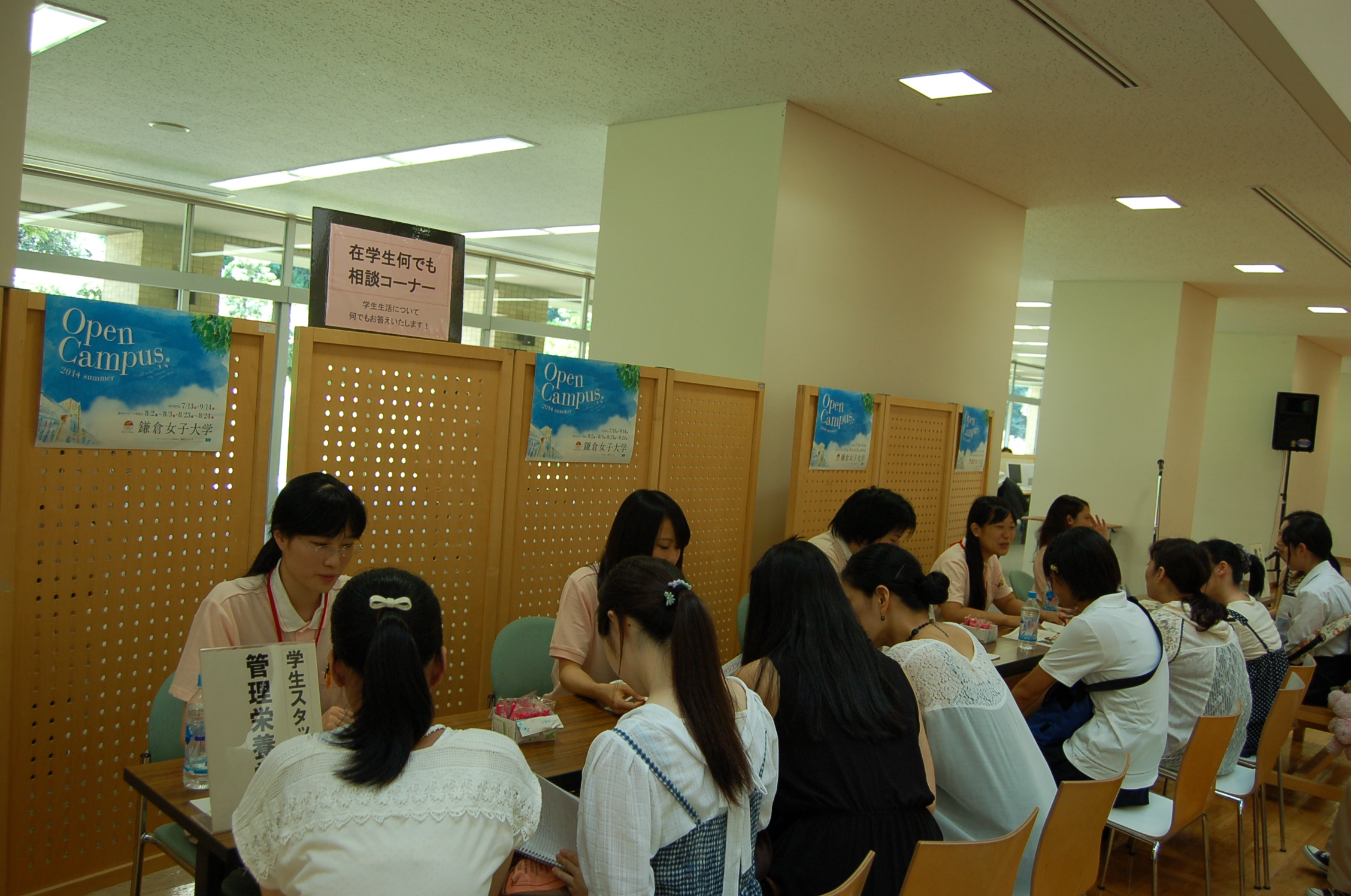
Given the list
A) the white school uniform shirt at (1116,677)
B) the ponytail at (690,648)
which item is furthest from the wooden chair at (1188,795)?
the ponytail at (690,648)

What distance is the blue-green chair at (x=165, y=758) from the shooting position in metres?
2.31

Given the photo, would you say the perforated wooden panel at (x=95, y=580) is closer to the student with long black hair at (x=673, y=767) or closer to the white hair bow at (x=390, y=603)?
the white hair bow at (x=390, y=603)

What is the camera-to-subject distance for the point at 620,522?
3131 millimetres

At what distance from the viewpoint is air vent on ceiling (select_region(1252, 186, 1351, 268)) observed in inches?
217

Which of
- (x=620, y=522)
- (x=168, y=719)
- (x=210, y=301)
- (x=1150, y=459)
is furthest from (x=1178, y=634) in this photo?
(x=210, y=301)

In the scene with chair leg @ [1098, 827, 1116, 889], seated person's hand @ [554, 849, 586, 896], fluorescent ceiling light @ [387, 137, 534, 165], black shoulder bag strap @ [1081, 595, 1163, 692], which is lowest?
chair leg @ [1098, 827, 1116, 889]

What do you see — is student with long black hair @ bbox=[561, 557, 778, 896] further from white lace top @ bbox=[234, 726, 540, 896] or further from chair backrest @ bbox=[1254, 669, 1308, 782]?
chair backrest @ bbox=[1254, 669, 1308, 782]

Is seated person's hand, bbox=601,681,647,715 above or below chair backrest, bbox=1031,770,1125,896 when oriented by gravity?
above

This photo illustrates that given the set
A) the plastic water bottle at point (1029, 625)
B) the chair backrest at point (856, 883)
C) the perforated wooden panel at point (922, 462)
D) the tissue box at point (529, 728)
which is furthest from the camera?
the perforated wooden panel at point (922, 462)

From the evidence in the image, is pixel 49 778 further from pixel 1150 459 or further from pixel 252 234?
pixel 1150 459

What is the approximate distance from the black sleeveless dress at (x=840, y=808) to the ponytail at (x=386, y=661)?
828mm

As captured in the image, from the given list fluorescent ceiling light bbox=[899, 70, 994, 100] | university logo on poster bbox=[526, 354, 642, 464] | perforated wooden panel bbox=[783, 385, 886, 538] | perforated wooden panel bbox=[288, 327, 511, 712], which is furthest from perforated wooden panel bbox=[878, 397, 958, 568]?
perforated wooden panel bbox=[288, 327, 511, 712]

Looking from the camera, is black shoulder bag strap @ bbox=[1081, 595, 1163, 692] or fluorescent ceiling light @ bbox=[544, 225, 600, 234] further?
fluorescent ceiling light @ bbox=[544, 225, 600, 234]

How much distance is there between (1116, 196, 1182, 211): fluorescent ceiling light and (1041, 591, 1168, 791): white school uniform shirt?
3686 mm
